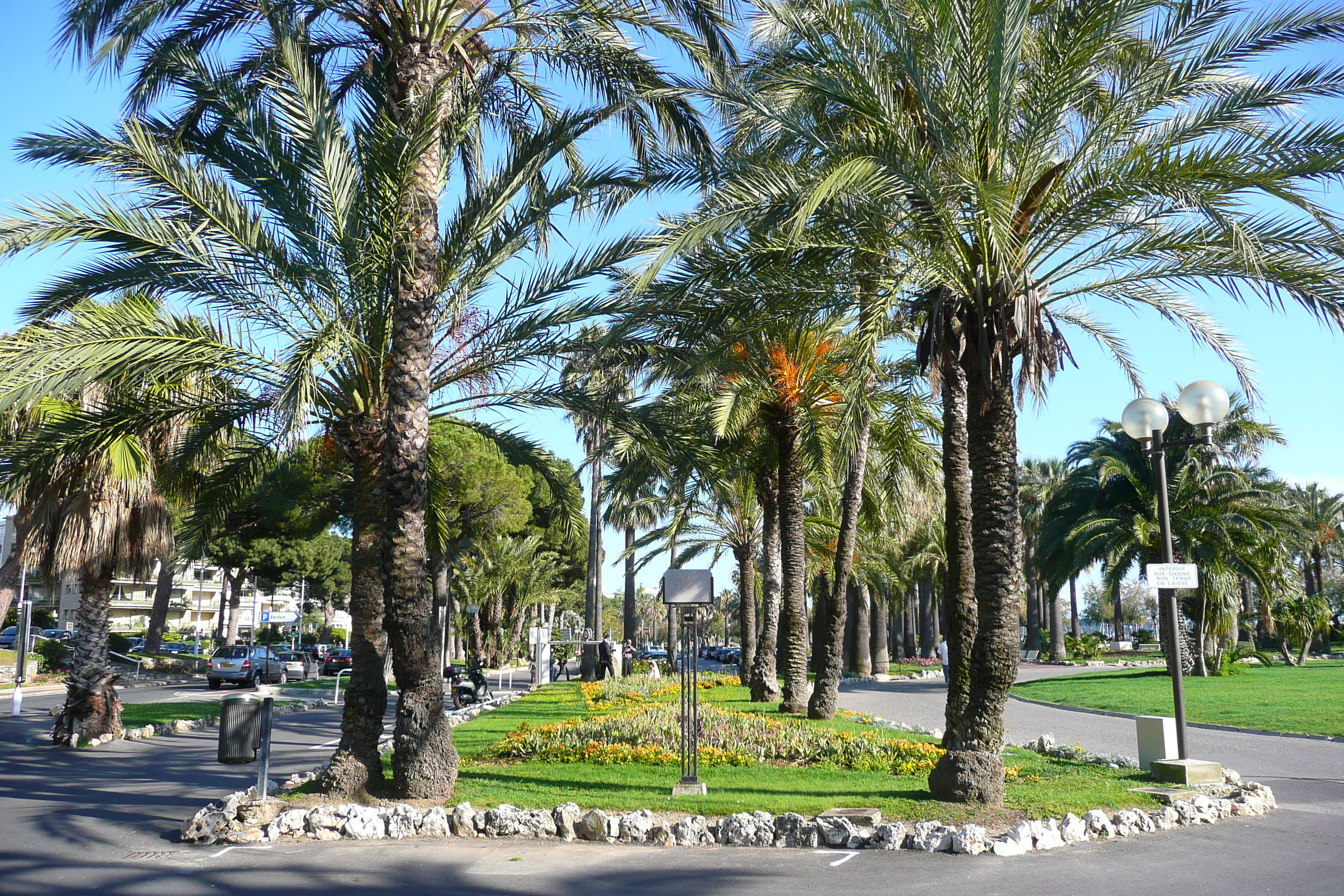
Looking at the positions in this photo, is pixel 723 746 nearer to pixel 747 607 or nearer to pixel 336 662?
pixel 747 607

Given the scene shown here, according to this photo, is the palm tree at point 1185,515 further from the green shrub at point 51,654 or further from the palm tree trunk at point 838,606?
the green shrub at point 51,654

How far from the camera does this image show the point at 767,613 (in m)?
20.9

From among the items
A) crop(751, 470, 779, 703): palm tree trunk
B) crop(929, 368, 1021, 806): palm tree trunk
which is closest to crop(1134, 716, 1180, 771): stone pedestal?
crop(929, 368, 1021, 806): palm tree trunk

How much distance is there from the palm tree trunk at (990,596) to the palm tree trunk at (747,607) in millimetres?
18194

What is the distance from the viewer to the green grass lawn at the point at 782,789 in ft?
29.5

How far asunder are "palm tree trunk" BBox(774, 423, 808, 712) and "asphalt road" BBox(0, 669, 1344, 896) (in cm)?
931

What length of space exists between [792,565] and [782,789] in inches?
332

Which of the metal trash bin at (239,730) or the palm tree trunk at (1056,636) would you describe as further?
the palm tree trunk at (1056,636)

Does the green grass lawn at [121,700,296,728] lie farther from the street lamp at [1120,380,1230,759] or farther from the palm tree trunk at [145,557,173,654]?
the palm tree trunk at [145,557,173,654]

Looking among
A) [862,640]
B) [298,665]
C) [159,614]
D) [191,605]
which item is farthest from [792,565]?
[191,605]

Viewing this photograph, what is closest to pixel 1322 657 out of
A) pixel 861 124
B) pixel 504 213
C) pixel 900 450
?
pixel 900 450

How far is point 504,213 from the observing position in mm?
11281

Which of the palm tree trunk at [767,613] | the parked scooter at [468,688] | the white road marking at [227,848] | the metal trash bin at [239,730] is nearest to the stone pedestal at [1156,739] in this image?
the white road marking at [227,848]

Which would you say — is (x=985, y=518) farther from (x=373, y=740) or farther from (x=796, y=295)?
(x=373, y=740)
